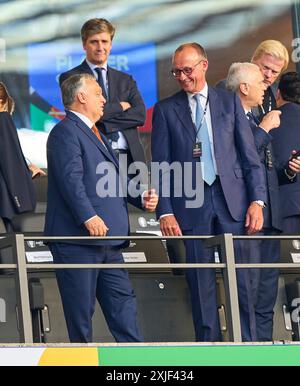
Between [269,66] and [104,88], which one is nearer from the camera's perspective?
[269,66]

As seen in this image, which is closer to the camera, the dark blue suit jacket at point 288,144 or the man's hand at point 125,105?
the dark blue suit jacket at point 288,144

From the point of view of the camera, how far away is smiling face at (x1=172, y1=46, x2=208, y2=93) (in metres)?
9.27

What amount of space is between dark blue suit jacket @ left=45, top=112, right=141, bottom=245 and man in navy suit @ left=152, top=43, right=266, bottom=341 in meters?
0.36

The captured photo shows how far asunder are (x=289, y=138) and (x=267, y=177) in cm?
48

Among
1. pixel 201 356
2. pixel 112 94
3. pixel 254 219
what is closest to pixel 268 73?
pixel 112 94

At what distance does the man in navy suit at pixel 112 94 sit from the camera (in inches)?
413

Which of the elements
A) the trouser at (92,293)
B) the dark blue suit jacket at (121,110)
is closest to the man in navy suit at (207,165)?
the trouser at (92,293)

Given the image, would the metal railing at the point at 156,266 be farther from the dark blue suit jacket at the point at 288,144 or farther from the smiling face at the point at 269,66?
the smiling face at the point at 269,66

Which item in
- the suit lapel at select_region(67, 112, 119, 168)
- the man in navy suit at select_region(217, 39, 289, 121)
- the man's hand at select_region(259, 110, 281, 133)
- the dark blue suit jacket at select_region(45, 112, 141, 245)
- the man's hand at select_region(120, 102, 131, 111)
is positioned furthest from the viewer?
the man's hand at select_region(120, 102, 131, 111)

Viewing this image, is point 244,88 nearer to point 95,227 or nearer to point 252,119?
point 252,119

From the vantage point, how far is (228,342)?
862cm

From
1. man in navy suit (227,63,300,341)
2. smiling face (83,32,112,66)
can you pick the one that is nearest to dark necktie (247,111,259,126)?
man in navy suit (227,63,300,341)

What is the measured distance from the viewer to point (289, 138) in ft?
32.8

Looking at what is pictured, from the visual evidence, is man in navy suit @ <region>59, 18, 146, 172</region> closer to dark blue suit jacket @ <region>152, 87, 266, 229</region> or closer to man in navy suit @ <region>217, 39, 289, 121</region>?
man in navy suit @ <region>217, 39, 289, 121</region>
